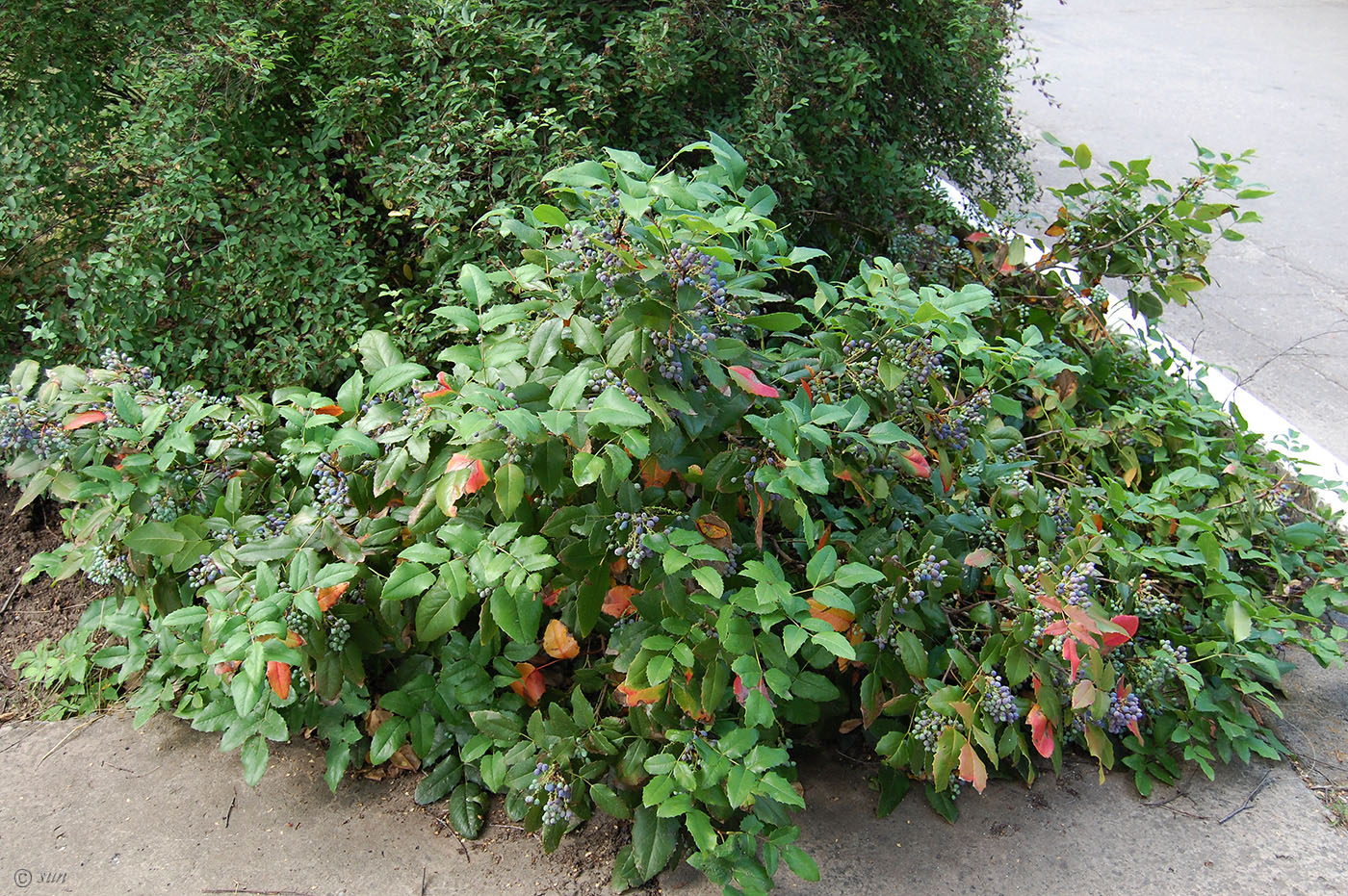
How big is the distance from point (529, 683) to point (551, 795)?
0.30 m

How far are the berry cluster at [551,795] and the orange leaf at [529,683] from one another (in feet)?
0.66

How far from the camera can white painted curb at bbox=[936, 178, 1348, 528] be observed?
3.34 m

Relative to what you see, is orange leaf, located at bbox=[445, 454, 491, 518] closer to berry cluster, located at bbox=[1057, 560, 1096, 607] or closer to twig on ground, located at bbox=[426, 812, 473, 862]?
twig on ground, located at bbox=[426, 812, 473, 862]

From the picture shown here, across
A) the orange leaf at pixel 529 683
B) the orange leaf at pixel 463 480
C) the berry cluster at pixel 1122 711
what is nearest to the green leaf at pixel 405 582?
the orange leaf at pixel 463 480

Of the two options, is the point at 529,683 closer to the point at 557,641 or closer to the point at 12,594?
the point at 557,641

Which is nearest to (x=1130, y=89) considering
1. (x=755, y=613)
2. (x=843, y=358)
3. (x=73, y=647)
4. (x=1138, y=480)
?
(x=1138, y=480)

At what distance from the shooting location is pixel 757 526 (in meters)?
2.04

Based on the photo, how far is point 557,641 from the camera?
224cm

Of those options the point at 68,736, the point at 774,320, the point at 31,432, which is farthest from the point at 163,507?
the point at 774,320

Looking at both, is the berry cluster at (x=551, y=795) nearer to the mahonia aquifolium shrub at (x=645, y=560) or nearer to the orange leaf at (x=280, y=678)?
the mahonia aquifolium shrub at (x=645, y=560)

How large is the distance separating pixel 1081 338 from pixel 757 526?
6.32ft

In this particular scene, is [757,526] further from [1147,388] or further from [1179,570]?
[1147,388]

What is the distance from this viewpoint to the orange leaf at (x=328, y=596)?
213 centimetres

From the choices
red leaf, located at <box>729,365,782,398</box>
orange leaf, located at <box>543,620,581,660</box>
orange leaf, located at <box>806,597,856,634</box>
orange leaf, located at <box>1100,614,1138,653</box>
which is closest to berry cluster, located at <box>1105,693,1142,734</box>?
orange leaf, located at <box>1100,614,1138,653</box>
